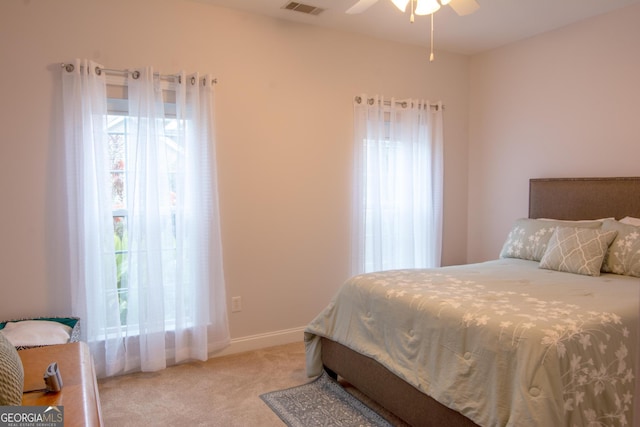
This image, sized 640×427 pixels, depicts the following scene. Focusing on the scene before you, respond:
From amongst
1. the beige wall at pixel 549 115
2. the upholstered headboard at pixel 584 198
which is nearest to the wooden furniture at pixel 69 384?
the upholstered headboard at pixel 584 198

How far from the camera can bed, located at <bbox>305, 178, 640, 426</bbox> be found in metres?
1.71

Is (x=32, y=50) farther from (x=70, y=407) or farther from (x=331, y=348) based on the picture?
(x=331, y=348)

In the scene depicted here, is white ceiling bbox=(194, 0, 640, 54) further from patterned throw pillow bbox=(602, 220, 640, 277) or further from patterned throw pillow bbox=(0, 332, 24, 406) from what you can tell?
patterned throw pillow bbox=(0, 332, 24, 406)

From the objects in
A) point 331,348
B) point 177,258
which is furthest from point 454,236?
point 177,258

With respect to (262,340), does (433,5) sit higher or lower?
higher

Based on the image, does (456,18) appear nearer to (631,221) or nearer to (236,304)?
(631,221)

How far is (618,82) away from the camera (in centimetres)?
334

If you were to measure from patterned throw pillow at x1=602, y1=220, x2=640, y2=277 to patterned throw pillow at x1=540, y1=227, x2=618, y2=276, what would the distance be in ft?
0.14

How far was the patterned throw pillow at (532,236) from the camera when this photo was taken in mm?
3285

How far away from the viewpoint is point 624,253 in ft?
9.32

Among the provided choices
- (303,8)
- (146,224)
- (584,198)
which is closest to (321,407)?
(146,224)

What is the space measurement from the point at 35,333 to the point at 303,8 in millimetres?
2765

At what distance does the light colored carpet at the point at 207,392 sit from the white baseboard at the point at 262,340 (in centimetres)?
6

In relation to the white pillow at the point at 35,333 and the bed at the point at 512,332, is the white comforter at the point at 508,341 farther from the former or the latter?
the white pillow at the point at 35,333
